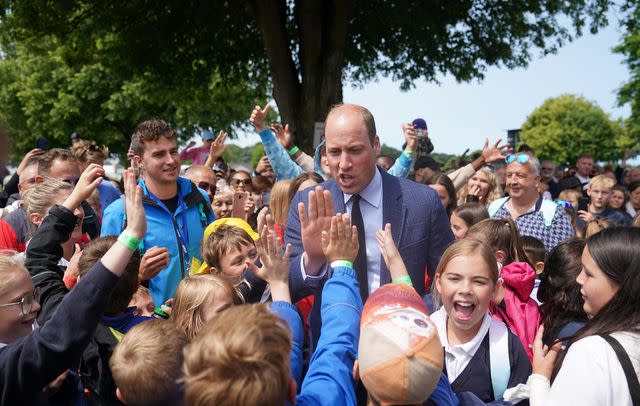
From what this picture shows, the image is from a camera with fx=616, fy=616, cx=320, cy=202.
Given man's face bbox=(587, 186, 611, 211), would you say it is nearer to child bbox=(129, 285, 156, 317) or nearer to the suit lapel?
the suit lapel

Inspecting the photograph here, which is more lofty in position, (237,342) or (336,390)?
(237,342)

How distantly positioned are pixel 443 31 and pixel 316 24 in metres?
3.06

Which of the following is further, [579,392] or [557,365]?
[557,365]

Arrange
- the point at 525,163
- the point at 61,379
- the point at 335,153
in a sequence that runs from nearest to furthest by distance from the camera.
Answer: the point at 61,379 → the point at 335,153 → the point at 525,163

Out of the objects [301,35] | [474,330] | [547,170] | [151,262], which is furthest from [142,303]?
[547,170]

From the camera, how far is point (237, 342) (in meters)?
1.74

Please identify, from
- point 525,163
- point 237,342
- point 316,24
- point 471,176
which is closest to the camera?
point 237,342

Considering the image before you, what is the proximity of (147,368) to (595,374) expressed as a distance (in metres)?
1.58

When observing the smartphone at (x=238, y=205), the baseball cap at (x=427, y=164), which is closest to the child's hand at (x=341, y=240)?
the smartphone at (x=238, y=205)

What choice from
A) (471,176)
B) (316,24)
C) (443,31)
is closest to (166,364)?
(471,176)

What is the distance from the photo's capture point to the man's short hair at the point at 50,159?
212 inches

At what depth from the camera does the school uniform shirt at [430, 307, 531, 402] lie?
2926 mm

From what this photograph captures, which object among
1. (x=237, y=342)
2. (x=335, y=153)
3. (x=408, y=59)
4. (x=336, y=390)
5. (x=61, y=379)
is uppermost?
(x=408, y=59)

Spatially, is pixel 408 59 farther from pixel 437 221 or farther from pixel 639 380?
pixel 639 380
